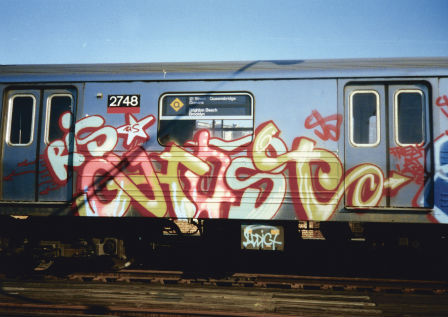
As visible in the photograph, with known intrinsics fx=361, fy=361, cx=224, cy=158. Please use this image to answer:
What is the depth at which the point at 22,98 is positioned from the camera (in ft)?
20.9

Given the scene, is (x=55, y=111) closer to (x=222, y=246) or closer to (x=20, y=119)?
(x=20, y=119)

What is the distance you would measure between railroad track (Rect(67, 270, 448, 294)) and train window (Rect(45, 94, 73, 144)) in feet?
8.66

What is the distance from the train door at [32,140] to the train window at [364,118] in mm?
4697

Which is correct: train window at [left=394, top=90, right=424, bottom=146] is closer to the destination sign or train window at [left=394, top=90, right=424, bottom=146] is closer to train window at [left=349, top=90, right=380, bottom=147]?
train window at [left=349, top=90, right=380, bottom=147]

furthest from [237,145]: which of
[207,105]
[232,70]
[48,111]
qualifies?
[48,111]

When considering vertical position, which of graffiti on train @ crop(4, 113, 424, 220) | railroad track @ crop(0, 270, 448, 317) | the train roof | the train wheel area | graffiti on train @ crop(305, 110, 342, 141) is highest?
the train roof

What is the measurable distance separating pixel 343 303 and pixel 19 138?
5.99 meters

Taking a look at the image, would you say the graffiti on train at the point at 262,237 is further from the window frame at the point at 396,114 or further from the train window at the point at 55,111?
the train window at the point at 55,111

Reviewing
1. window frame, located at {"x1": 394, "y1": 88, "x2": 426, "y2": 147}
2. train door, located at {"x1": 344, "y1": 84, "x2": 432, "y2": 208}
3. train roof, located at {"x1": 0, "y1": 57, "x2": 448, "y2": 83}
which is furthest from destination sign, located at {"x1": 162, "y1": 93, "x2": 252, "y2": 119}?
window frame, located at {"x1": 394, "y1": 88, "x2": 426, "y2": 147}

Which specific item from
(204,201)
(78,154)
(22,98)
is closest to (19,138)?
(22,98)

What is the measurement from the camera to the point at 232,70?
19.6ft

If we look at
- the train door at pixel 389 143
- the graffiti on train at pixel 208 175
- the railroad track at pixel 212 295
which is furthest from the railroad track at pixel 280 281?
the train door at pixel 389 143

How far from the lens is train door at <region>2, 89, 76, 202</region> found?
20.2 ft

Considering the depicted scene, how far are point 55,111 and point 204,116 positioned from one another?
264cm
